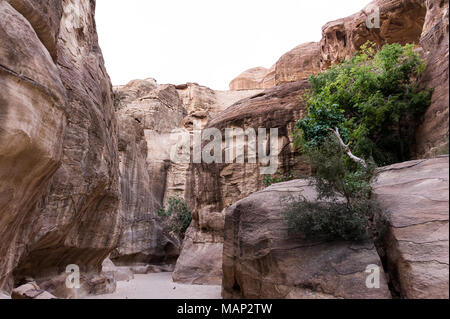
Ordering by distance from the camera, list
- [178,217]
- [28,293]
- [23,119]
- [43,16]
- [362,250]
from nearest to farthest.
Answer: [23,119] < [362,250] < [43,16] < [28,293] < [178,217]

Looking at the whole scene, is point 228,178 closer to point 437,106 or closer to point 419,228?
point 419,228

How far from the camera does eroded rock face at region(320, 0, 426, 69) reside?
19.5 metres

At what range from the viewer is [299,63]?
1308 inches

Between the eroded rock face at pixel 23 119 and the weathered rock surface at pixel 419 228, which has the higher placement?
the eroded rock face at pixel 23 119

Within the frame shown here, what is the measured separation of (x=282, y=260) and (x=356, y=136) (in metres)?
6.02

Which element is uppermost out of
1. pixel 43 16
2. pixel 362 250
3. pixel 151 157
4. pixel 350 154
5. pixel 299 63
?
pixel 299 63

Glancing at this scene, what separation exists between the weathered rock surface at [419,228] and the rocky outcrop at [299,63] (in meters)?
27.8

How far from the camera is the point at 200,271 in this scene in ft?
53.3

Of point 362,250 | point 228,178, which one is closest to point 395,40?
point 228,178

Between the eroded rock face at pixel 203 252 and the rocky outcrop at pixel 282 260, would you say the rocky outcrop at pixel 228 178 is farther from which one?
the rocky outcrop at pixel 282 260

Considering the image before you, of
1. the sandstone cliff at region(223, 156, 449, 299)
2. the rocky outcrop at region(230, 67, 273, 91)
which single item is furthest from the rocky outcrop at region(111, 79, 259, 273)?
the sandstone cliff at region(223, 156, 449, 299)

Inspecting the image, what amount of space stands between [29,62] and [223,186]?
537 inches

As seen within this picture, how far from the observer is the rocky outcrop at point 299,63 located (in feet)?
106

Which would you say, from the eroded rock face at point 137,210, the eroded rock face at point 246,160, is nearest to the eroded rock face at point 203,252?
the eroded rock face at point 246,160
